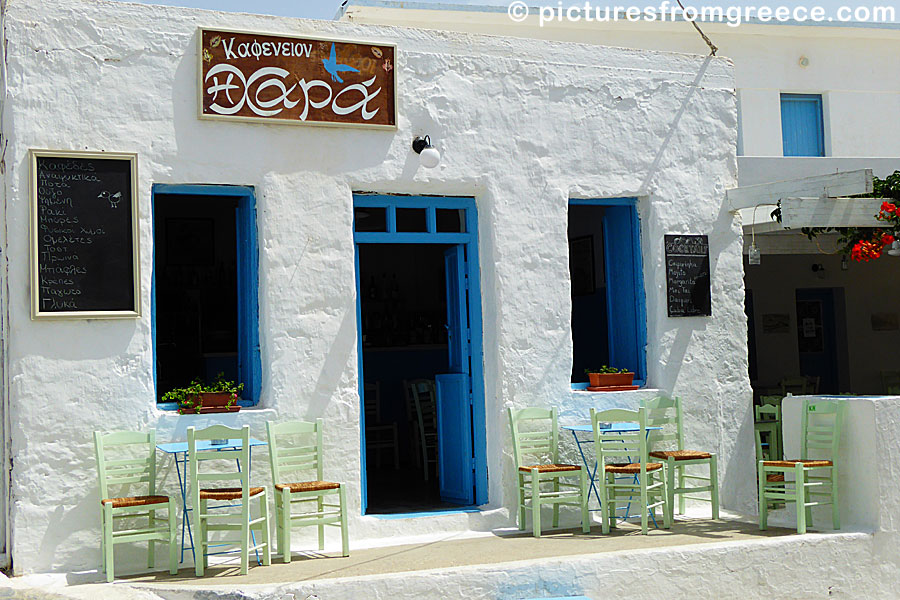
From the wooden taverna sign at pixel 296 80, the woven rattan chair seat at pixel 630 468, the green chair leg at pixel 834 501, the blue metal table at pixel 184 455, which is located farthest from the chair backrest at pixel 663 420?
the blue metal table at pixel 184 455

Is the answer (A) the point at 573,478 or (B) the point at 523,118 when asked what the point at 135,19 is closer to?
(B) the point at 523,118

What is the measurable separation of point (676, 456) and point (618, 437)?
48cm

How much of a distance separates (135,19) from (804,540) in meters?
6.11

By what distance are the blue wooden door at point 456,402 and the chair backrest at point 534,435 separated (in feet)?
1.54

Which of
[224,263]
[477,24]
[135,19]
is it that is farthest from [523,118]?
[477,24]

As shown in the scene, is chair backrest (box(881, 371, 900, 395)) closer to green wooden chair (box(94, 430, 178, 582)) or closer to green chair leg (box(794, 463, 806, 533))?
green chair leg (box(794, 463, 806, 533))

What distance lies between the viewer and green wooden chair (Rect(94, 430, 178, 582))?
6.48 m

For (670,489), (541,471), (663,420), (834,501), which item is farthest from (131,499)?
(834,501)

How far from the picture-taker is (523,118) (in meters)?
8.45

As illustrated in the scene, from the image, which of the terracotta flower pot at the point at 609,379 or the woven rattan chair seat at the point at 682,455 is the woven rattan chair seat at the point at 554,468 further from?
the terracotta flower pot at the point at 609,379

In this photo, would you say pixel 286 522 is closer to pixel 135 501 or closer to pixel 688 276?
pixel 135 501

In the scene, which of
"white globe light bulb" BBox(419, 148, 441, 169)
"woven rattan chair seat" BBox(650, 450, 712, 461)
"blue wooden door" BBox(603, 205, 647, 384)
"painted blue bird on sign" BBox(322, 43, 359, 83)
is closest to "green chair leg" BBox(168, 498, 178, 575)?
"white globe light bulb" BBox(419, 148, 441, 169)

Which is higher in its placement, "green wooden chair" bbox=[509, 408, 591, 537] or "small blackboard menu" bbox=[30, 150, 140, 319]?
"small blackboard menu" bbox=[30, 150, 140, 319]

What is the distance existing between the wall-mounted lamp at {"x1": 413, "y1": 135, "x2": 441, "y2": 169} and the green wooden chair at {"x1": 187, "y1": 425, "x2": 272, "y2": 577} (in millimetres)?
2556
